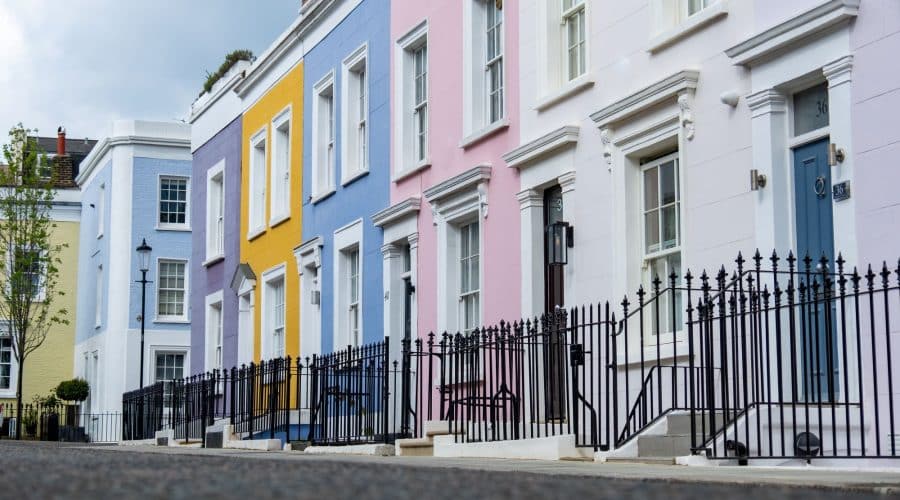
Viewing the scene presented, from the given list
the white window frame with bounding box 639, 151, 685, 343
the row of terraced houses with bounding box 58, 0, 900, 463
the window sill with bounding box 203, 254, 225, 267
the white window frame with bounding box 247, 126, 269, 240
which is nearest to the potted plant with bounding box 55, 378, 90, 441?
the row of terraced houses with bounding box 58, 0, 900, 463

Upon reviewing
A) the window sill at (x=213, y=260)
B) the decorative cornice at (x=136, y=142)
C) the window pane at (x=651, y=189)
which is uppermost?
the decorative cornice at (x=136, y=142)

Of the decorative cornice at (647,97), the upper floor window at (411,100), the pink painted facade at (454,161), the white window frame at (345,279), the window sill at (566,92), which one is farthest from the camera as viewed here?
the white window frame at (345,279)

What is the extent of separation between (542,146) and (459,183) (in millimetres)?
2272

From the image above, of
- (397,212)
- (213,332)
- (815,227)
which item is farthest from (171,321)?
(815,227)

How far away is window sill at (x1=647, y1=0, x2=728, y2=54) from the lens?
41.7 feet

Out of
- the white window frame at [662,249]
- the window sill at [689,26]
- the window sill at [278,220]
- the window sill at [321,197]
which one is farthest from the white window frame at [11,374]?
the window sill at [689,26]

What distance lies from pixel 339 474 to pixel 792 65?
21.0 ft

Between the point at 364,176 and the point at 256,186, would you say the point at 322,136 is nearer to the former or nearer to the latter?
the point at 364,176

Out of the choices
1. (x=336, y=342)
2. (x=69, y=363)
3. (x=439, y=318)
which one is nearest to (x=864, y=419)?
(x=439, y=318)

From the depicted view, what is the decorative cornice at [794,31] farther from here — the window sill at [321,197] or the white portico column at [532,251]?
the window sill at [321,197]

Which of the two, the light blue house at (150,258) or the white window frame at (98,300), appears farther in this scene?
the white window frame at (98,300)

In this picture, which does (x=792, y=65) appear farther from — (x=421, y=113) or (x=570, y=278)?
(x=421, y=113)

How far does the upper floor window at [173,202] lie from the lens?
39.8 meters

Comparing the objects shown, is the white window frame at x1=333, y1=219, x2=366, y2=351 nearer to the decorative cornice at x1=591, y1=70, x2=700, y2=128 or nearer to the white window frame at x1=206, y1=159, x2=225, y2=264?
the white window frame at x1=206, y1=159, x2=225, y2=264
